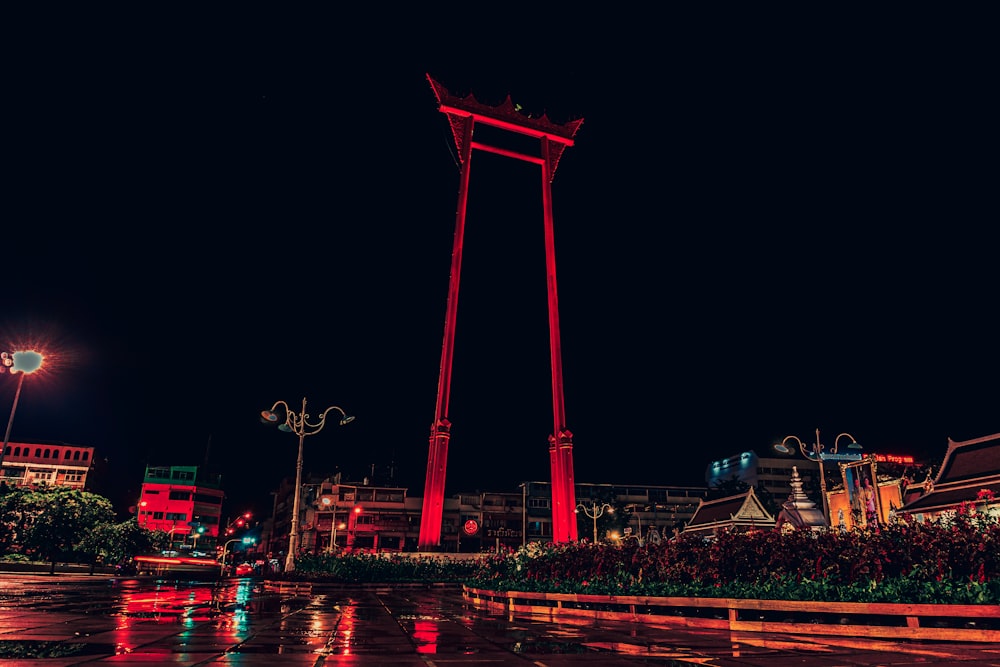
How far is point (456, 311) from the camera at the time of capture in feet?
162

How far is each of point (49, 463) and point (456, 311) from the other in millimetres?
84031

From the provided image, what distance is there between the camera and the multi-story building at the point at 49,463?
96375 millimetres

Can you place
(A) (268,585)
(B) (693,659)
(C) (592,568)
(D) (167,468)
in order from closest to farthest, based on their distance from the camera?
(B) (693,659), (C) (592,568), (A) (268,585), (D) (167,468)

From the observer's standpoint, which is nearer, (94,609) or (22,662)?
(22,662)

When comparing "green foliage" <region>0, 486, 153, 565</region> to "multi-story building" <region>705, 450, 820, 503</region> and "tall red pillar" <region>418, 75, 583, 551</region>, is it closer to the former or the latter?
"tall red pillar" <region>418, 75, 583, 551</region>

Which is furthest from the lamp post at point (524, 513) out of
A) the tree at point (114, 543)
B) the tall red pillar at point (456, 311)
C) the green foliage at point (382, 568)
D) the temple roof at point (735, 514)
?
the green foliage at point (382, 568)

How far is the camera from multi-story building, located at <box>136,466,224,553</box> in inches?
4452

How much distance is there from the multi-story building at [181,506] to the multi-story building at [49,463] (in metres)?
14.1

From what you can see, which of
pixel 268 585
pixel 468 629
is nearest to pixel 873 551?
pixel 468 629

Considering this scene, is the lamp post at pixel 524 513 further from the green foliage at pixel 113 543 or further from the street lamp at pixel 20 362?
the street lamp at pixel 20 362

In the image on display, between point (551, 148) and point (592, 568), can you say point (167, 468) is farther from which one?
point (592, 568)

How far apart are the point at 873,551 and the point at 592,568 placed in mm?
A: 6771

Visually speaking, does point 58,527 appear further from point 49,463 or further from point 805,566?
point 49,463

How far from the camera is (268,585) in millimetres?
27594
